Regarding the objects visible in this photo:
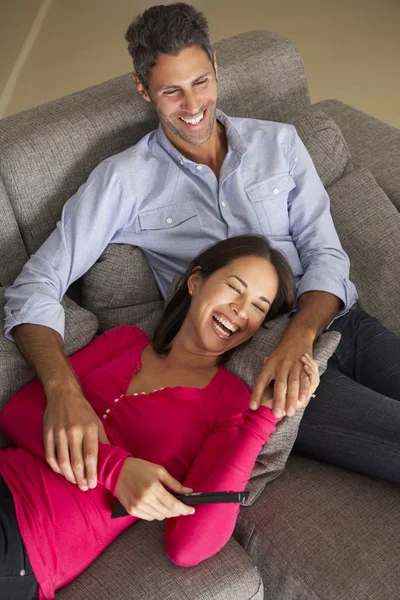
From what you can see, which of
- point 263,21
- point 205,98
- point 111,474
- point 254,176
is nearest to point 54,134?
point 205,98

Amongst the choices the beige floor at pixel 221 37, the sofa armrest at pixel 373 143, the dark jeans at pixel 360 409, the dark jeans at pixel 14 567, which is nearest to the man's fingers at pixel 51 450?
the dark jeans at pixel 14 567

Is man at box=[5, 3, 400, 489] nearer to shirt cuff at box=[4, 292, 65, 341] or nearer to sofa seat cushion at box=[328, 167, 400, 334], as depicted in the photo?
shirt cuff at box=[4, 292, 65, 341]

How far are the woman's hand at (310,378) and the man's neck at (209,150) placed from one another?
0.70m

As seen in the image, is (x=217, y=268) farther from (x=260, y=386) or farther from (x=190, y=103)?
(x=190, y=103)

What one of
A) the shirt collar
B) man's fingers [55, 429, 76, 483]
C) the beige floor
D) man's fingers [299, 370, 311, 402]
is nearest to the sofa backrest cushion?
the shirt collar

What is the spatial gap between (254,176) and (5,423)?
0.92 metres

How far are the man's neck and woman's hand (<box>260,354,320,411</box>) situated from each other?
2.30 feet

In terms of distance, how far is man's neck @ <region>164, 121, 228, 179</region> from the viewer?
2.17 m

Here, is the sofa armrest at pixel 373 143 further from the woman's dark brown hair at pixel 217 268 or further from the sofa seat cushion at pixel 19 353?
the sofa seat cushion at pixel 19 353

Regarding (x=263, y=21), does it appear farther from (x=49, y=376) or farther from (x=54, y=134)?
(x=49, y=376)

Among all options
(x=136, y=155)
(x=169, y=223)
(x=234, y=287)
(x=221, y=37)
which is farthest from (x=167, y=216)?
→ (x=221, y=37)

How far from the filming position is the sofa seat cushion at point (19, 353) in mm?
1854

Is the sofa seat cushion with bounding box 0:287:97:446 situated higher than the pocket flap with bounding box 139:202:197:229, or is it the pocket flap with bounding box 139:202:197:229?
the pocket flap with bounding box 139:202:197:229

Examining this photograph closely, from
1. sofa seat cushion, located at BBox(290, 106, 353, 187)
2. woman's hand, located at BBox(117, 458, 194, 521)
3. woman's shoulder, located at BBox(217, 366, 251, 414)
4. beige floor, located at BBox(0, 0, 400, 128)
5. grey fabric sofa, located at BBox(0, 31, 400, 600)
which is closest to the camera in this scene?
woman's hand, located at BBox(117, 458, 194, 521)
